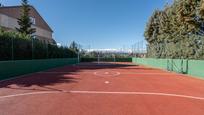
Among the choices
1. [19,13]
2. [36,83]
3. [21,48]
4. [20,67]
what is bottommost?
[36,83]

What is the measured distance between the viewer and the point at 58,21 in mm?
44031

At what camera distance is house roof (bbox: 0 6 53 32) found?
36500mm

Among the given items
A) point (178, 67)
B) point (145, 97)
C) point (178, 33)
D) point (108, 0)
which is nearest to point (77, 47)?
point (108, 0)

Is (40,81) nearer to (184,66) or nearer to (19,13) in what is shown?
(184,66)

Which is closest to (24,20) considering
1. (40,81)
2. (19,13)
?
(19,13)

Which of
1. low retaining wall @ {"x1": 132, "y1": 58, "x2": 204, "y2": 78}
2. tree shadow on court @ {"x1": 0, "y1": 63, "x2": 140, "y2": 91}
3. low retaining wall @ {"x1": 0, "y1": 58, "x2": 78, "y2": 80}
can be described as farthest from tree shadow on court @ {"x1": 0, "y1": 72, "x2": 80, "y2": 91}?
low retaining wall @ {"x1": 132, "y1": 58, "x2": 204, "y2": 78}

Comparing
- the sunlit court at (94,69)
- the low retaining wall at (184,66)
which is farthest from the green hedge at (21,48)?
the low retaining wall at (184,66)

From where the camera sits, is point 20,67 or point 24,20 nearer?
point 20,67

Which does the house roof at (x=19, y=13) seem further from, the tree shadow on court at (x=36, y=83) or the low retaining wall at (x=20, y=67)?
the tree shadow on court at (x=36, y=83)

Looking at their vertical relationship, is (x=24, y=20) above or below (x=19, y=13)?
Answer: below

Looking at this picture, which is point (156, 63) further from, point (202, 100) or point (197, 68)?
point (202, 100)

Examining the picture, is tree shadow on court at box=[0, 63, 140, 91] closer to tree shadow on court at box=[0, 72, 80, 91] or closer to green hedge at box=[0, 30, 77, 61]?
tree shadow on court at box=[0, 72, 80, 91]

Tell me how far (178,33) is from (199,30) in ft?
13.0

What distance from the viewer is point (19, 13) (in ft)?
122
